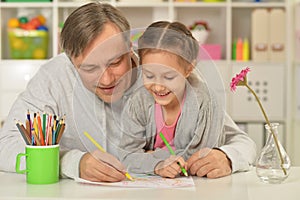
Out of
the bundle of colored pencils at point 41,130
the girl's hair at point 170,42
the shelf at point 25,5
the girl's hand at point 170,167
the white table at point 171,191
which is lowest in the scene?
the white table at point 171,191

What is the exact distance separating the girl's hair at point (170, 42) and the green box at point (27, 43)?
262cm

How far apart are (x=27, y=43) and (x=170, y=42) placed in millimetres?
2679

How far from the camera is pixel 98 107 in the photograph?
137 cm

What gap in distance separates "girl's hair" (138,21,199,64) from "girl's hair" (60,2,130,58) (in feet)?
0.36

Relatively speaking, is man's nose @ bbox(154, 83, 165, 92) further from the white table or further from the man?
the white table

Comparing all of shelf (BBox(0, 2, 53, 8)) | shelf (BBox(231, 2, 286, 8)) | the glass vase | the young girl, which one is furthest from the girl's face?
shelf (BBox(0, 2, 53, 8))

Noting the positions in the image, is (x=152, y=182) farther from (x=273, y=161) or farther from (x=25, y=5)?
(x=25, y=5)

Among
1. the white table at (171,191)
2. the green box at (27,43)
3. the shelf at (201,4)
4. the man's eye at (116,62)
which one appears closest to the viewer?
the white table at (171,191)

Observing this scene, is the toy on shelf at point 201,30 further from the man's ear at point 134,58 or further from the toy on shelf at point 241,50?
the man's ear at point 134,58

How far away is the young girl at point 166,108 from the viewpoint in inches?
46.3

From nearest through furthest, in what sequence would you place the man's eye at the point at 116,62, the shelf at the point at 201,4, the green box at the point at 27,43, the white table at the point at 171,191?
the white table at the point at 171,191 → the man's eye at the point at 116,62 → the shelf at the point at 201,4 → the green box at the point at 27,43

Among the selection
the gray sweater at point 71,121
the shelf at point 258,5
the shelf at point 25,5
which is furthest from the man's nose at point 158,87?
the shelf at point 25,5

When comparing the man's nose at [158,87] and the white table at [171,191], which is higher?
the man's nose at [158,87]

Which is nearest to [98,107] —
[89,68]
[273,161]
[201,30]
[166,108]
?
[89,68]
